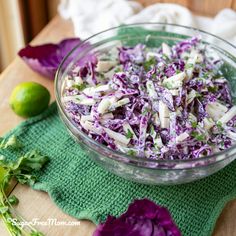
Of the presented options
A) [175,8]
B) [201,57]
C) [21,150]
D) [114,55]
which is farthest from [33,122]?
[175,8]

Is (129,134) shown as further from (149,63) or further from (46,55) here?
(46,55)

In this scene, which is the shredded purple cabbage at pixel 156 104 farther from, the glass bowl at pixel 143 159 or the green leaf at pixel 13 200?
the green leaf at pixel 13 200

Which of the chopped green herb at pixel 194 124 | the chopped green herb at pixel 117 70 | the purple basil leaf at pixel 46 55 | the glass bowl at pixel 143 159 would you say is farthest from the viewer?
the purple basil leaf at pixel 46 55

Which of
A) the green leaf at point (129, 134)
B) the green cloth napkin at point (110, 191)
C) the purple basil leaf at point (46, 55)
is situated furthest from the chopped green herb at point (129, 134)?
the purple basil leaf at point (46, 55)

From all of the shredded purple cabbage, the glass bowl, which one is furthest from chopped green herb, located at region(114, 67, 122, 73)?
the glass bowl

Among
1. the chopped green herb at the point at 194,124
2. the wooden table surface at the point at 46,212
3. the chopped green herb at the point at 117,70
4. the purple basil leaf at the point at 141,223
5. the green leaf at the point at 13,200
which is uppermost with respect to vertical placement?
the chopped green herb at the point at 117,70

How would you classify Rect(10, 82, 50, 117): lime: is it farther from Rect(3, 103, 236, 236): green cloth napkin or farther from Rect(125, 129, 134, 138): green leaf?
Rect(125, 129, 134, 138): green leaf

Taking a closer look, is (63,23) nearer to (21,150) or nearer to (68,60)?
(68,60)
